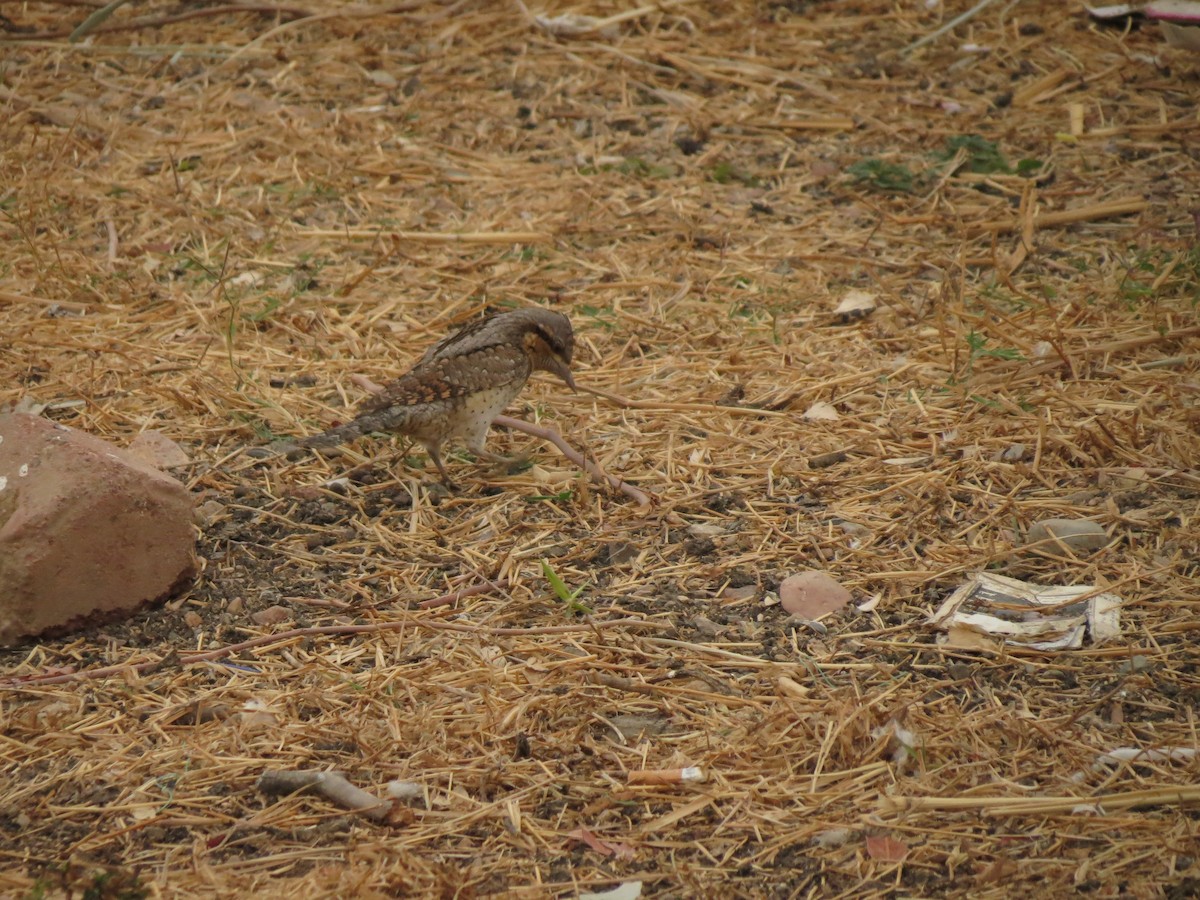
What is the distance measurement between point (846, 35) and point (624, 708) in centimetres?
628

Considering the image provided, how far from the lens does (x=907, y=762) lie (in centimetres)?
345

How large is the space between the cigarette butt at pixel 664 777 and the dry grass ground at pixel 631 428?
1.0 inches

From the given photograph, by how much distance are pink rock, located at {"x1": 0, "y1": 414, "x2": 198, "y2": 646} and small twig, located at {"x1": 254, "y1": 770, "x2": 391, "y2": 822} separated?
3.36 feet

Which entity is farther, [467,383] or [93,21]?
[93,21]

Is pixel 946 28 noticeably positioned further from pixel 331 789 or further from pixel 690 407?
pixel 331 789

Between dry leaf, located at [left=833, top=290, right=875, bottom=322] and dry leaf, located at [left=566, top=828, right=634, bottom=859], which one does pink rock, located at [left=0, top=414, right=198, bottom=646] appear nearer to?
dry leaf, located at [left=566, top=828, right=634, bottom=859]

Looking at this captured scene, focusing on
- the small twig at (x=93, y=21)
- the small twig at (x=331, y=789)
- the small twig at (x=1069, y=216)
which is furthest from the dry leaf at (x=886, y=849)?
the small twig at (x=93, y=21)

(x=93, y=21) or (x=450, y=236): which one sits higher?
(x=93, y=21)

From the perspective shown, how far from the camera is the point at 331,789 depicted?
11.1 feet

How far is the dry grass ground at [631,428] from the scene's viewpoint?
10.9 feet

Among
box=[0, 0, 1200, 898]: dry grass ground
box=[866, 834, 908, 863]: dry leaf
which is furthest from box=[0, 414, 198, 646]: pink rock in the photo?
box=[866, 834, 908, 863]: dry leaf

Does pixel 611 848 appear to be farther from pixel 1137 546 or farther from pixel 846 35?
pixel 846 35

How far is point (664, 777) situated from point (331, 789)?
86 centimetres

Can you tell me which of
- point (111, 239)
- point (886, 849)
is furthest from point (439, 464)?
point (111, 239)
